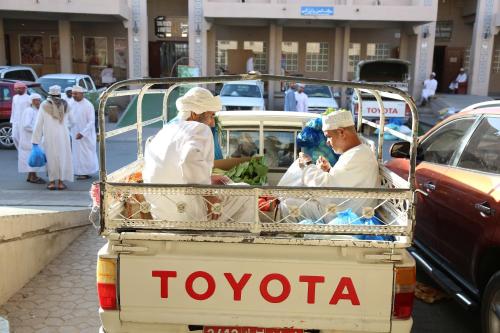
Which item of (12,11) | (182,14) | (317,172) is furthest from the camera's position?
(182,14)

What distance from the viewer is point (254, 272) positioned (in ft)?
7.83

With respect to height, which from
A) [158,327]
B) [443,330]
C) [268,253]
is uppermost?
[268,253]

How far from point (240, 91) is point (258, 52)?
7564 millimetres

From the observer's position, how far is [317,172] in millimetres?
3191

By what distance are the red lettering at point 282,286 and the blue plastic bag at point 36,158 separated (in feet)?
20.1

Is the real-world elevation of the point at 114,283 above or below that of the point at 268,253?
below

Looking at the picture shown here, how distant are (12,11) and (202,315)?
19.9m

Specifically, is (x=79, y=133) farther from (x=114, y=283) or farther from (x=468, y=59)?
(x=468, y=59)

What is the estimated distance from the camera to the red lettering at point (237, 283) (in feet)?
7.84

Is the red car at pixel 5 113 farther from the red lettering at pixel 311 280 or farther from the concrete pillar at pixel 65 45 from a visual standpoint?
the red lettering at pixel 311 280

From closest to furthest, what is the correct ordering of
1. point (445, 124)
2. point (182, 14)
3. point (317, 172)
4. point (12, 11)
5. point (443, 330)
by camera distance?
point (317, 172) → point (443, 330) → point (445, 124) → point (12, 11) → point (182, 14)

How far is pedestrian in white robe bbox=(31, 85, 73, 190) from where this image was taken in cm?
761

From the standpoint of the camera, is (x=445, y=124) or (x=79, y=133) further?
(x=79, y=133)

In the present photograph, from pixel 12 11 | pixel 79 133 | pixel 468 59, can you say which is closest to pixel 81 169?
pixel 79 133
